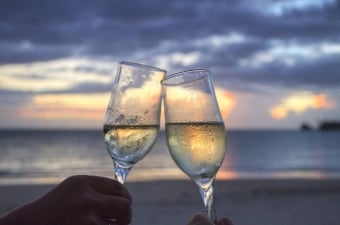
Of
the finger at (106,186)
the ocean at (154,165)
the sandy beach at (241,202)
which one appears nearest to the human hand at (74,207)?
the finger at (106,186)

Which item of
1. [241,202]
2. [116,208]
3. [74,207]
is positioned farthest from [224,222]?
[241,202]

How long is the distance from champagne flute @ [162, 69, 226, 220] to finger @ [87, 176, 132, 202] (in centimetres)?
24

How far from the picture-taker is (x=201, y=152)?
1381 millimetres

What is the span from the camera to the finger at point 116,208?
45.8 inches

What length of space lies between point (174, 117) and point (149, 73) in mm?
182

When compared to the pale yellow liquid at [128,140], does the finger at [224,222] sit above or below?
below

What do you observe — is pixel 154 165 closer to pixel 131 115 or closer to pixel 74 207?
pixel 131 115

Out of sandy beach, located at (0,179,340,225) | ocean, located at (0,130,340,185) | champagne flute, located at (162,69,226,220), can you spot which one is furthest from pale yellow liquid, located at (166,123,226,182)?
sandy beach, located at (0,179,340,225)

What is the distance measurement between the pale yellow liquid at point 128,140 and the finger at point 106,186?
0.74 ft

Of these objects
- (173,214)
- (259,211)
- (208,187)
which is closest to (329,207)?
(259,211)

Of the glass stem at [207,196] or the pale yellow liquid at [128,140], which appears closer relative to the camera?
the glass stem at [207,196]

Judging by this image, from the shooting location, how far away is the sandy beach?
23.4ft

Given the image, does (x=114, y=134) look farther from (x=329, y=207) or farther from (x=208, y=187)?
(x=329, y=207)

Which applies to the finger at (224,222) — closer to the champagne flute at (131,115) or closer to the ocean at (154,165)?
the champagne flute at (131,115)
